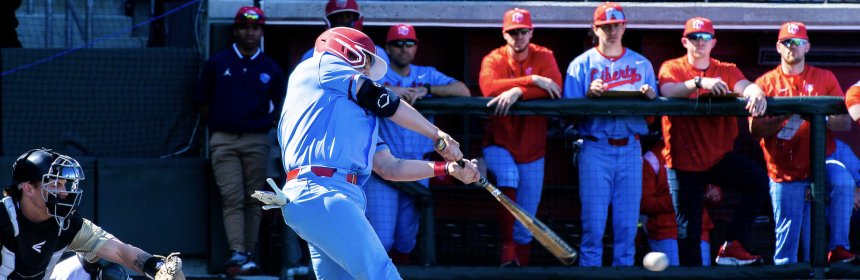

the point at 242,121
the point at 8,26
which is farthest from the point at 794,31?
the point at 8,26

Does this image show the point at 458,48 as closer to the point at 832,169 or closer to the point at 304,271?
the point at 304,271

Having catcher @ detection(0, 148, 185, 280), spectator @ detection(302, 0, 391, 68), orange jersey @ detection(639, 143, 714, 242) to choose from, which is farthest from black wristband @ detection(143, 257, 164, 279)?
orange jersey @ detection(639, 143, 714, 242)

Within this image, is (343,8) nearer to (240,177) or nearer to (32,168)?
(240,177)

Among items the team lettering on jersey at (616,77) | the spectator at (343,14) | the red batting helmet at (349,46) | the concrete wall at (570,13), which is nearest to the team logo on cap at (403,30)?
the spectator at (343,14)

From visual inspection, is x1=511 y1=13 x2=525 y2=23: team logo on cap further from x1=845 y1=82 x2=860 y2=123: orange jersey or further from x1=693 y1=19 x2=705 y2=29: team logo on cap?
x1=845 y1=82 x2=860 y2=123: orange jersey

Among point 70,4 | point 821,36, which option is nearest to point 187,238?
point 70,4

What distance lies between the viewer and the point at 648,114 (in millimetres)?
5801

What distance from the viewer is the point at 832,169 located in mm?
6074

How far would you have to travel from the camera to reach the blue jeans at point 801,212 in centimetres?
595

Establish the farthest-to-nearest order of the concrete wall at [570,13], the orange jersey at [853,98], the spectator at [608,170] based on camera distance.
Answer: the concrete wall at [570,13]
the spectator at [608,170]
the orange jersey at [853,98]

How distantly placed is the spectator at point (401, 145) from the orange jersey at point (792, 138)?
216cm

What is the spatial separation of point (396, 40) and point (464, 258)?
165 centimetres

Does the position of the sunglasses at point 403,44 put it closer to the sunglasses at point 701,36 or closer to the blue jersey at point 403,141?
the blue jersey at point 403,141

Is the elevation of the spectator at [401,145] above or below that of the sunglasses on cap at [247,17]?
below
